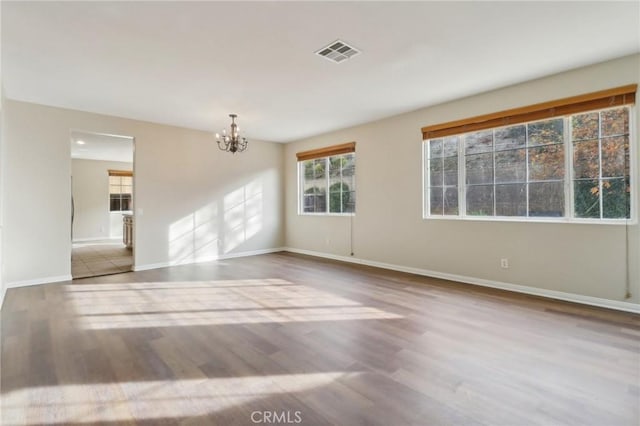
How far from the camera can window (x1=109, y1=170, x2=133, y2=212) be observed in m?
10.4

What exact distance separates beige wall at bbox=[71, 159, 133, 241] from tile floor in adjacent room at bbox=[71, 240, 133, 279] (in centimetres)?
65

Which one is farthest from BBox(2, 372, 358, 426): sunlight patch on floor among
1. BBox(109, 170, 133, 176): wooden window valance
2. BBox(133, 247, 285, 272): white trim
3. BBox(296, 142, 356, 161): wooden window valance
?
BBox(109, 170, 133, 176): wooden window valance

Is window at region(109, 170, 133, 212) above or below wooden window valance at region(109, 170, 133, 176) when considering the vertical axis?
below

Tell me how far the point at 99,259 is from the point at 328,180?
536cm

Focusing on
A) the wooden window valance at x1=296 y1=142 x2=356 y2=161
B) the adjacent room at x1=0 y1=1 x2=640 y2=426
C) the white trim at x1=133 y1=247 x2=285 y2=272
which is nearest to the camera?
the adjacent room at x1=0 y1=1 x2=640 y2=426

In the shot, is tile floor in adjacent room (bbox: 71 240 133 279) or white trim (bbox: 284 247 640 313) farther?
tile floor in adjacent room (bbox: 71 240 133 279)

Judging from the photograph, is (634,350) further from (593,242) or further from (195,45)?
(195,45)

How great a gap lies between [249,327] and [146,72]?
314 centimetres

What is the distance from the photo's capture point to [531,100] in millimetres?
3949

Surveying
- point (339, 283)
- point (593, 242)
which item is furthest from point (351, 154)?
point (593, 242)

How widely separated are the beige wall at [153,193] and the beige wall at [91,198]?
19.5ft

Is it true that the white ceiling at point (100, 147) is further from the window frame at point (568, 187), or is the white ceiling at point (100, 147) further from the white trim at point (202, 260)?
the window frame at point (568, 187)

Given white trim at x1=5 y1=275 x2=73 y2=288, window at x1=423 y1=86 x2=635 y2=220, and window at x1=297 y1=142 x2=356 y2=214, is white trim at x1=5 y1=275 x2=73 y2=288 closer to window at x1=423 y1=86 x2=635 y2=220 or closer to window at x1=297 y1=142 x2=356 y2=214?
window at x1=297 y1=142 x2=356 y2=214

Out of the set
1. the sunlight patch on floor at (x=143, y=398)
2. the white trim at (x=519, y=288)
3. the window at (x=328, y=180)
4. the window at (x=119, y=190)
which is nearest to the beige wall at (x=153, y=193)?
the window at (x=328, y=180)
